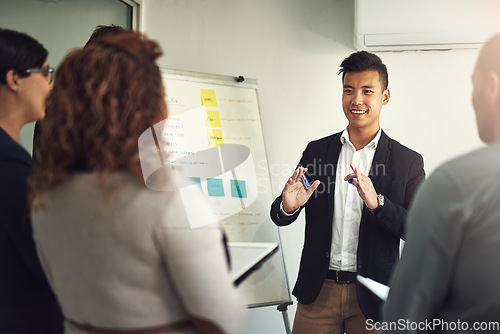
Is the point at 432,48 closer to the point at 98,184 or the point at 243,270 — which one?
the point at 243,270

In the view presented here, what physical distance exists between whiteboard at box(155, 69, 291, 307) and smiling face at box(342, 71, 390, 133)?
1.92 feet

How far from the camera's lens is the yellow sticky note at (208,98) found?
2191 mm

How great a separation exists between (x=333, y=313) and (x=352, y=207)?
1.26ft

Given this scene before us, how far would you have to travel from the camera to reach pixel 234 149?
86.3 inches

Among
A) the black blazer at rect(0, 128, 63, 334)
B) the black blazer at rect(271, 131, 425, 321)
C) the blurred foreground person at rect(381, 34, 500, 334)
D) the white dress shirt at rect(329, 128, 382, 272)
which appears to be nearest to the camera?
the blurred foreground person at rect(381, 34, 500, 334)

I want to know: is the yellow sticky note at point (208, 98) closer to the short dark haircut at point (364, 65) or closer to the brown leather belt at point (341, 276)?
the short dark haircut at point (364, 65)

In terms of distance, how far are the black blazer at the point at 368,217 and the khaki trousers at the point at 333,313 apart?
33 mm

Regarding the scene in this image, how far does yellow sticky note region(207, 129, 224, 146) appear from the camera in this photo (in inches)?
79.5

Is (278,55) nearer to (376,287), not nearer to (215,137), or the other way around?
(215,137)

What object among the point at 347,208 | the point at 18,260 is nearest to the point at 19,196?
the point at 18,260

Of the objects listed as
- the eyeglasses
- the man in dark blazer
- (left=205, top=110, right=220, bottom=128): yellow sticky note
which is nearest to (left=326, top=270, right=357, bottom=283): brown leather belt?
the man in dark blazer

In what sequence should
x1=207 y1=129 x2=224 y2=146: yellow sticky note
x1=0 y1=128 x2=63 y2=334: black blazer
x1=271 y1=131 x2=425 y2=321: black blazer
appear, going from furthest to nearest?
x1=207 y1=129 x2=224 y2=146: yellow sticky note < x1=271 y1=131 x2=425 y2=321: black blazer < x1=0 y1=128 x2=63 y2=334: black blazer

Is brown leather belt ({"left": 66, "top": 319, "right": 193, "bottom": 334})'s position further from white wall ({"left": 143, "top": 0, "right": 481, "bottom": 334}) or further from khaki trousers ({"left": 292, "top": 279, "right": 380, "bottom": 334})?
white wall ({"left": 143, "top": 0, "right": 481, "bottom": 334})

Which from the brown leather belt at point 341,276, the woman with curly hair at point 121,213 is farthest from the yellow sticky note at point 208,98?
the woman with curly hair at point 121,213
